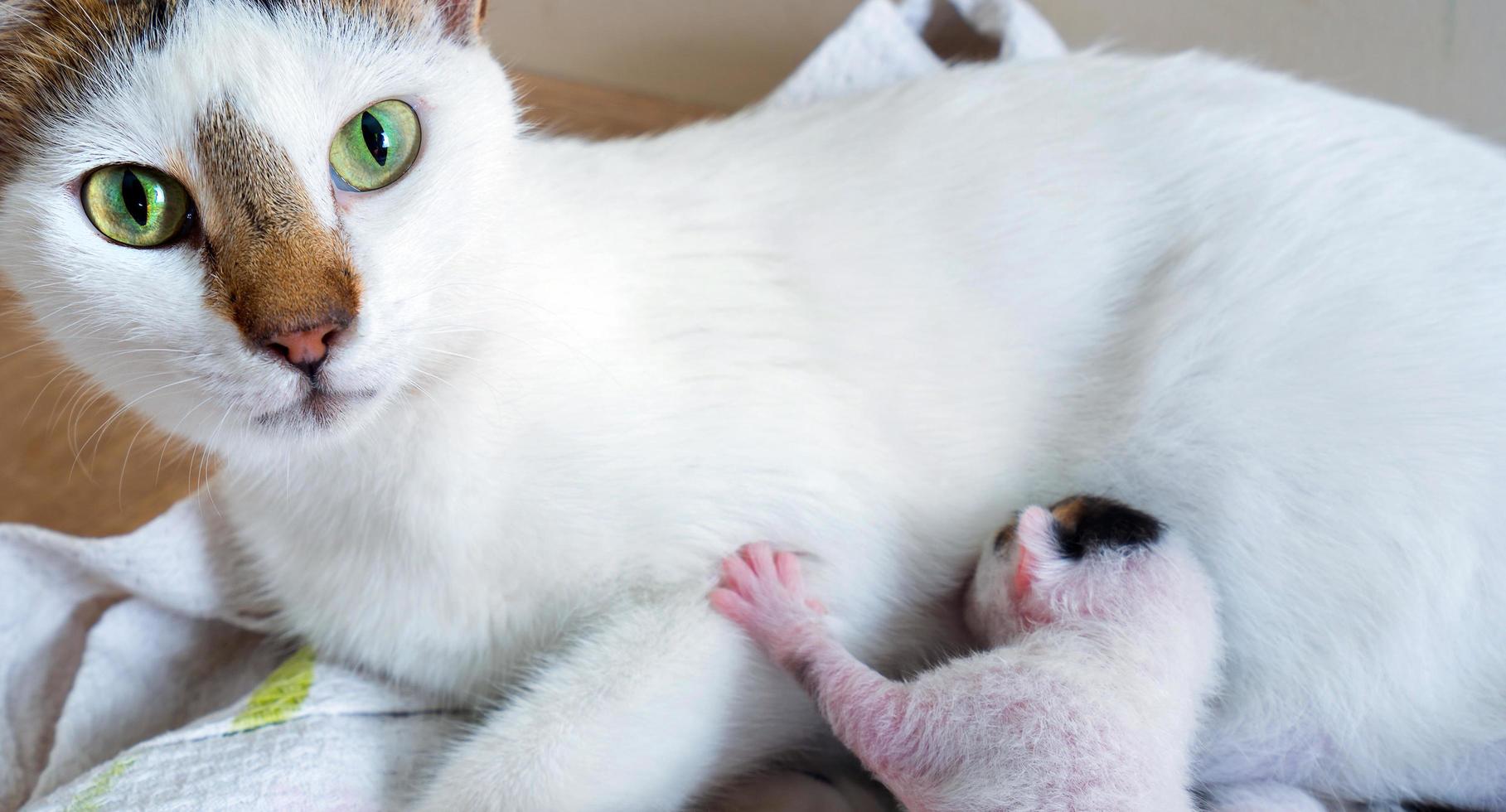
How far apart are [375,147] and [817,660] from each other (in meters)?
0.46

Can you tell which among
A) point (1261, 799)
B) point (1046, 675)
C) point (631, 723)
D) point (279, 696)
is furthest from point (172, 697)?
point (1261, 799)

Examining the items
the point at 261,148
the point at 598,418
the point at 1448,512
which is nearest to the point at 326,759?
the point at 598,418

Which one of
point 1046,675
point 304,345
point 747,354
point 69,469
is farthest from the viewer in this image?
point 69,469

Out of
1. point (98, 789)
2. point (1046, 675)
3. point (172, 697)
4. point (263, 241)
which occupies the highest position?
point (263, 241)

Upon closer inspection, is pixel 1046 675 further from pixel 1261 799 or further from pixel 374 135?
pixel 374 135

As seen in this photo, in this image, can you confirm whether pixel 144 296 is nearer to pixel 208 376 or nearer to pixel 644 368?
pixel 208 376

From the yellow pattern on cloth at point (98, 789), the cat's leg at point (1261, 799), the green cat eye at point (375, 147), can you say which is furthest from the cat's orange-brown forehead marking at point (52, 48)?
the cat's leg at point (1261, 799)

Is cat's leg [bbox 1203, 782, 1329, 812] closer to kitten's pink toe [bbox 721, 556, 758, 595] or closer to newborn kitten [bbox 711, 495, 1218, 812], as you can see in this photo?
newborn kitten [bbox 711, 495, 1218, 812]

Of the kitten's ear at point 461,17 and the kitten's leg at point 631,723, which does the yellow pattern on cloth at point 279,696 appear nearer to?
the kitten's leg at point 631,723

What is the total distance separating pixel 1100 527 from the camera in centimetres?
76

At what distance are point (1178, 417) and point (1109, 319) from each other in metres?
0.10

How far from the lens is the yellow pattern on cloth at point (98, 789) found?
0.74 metres

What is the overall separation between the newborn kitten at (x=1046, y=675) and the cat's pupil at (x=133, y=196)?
17.4 inches

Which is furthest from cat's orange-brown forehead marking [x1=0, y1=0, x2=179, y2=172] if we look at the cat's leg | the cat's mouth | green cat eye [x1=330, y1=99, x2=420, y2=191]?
the cat's leg
